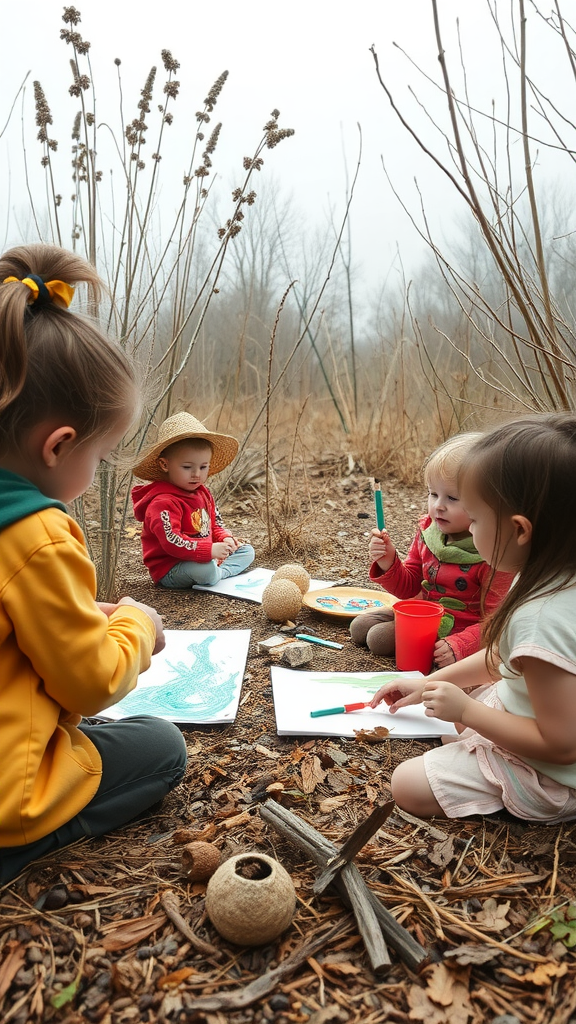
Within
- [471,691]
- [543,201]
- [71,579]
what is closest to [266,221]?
[543,201]

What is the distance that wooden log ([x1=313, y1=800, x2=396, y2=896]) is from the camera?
1.10 meters

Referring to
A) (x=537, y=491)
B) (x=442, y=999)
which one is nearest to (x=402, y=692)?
(x=537, y=491)

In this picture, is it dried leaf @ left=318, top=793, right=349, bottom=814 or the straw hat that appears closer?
dried leaf @ left=318, top=793, right=349, bottom=814

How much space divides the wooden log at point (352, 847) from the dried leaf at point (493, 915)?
0.75ft

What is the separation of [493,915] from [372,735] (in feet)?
1.96

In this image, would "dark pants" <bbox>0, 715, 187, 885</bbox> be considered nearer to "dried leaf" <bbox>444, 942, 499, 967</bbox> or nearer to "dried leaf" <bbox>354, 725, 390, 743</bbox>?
A: "dried leaf" <bbox>354, 725, 390, 743</bbox>

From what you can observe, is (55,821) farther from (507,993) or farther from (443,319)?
(443,319)

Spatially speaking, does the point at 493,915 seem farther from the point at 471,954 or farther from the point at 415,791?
the point at 415,791

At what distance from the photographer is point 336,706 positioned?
1.88 metres

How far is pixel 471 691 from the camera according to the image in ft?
6.08

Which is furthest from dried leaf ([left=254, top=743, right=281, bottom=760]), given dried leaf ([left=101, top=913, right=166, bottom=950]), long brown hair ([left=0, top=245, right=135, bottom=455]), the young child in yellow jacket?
long brown hair ([left=0, top=245, right=135, bottom=455])

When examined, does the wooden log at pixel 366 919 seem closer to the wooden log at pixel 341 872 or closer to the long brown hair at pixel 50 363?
the wooden log at pixel 341 872

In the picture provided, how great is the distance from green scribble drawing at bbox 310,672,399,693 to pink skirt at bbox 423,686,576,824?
550 mm

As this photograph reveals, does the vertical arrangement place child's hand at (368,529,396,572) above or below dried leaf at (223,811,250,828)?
above
